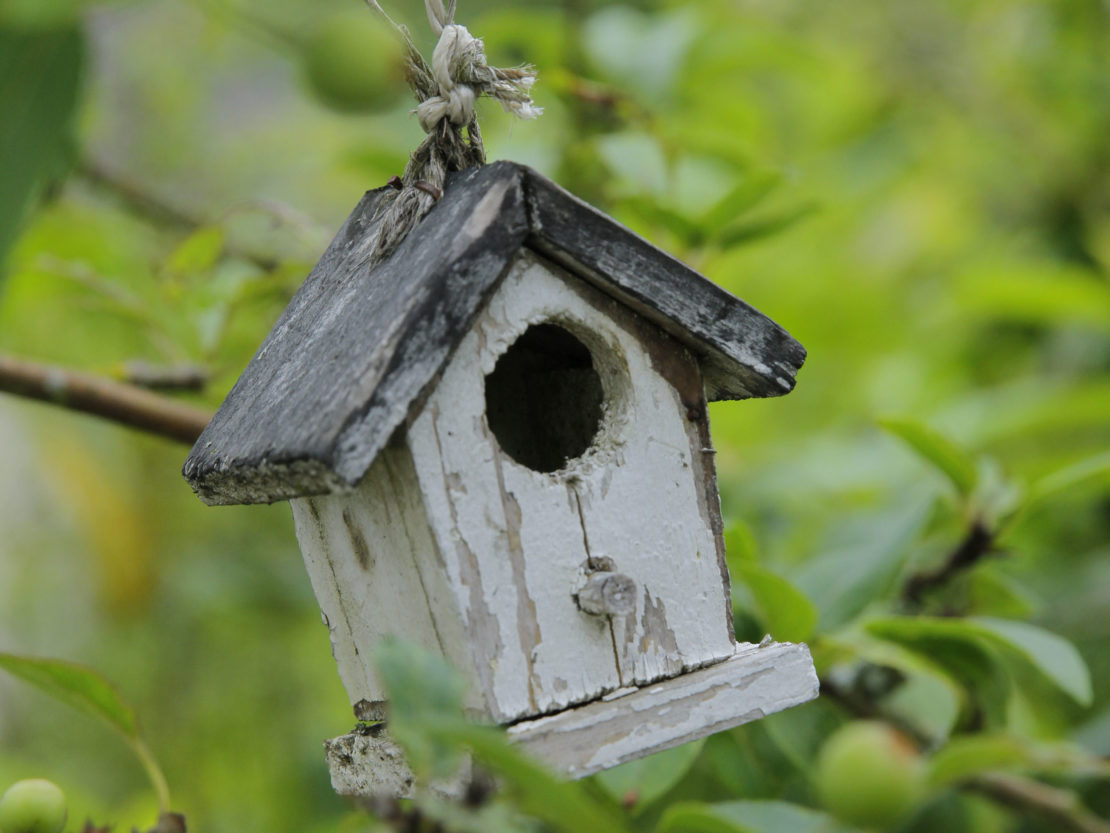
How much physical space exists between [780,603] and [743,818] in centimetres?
20

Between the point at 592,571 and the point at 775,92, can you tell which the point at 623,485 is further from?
the point at 775,92

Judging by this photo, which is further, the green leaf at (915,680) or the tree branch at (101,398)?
the tree branch at (101,398)

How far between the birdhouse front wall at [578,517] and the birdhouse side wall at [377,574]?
2 centimetres

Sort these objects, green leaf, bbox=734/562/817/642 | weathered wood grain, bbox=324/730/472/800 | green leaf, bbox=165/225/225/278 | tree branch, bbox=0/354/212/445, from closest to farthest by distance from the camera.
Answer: weathered wood grain, bbox=324/730/472/800
green leaf, bbox=734/562/817/642
tree branch, bbox=0/354/212/445
green leaf, bbox=165/225/225/278

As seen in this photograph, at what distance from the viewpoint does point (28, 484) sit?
326 centimetres

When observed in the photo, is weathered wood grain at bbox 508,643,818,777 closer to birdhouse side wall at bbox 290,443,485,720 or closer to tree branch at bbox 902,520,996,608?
birdhouse side wall at bbox 290,443,485,720

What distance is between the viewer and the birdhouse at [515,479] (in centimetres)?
79

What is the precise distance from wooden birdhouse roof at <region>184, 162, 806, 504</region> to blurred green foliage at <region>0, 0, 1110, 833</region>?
0.66 feet

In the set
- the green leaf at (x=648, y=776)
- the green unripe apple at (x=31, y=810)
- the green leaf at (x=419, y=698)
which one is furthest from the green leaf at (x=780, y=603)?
the green unripe apple at (x=31, y=810)

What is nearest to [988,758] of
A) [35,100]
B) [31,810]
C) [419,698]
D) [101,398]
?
[419,698]

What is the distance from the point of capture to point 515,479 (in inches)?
33.1

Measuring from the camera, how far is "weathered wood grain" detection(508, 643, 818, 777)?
0.78m

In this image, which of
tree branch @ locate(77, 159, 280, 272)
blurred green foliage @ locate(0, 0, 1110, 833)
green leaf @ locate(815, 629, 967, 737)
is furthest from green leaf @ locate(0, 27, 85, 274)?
green leaf @ locate(815, 629, 967, 737)

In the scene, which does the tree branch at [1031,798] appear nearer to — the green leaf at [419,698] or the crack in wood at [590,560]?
the crack in wood at [590,560]
